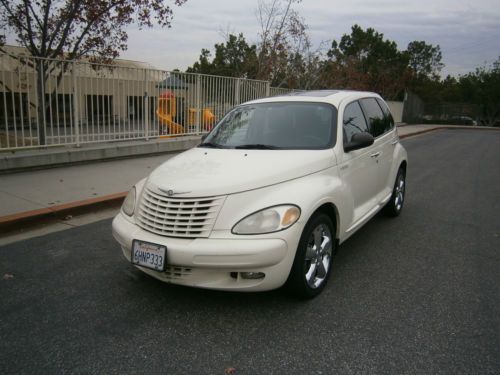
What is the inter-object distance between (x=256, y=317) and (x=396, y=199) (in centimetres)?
347

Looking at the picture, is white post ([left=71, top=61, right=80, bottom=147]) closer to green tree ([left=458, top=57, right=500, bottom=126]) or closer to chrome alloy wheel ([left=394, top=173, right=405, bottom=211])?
chrome alloy wheel ([left=394, top=173, right=405, bottom=211])

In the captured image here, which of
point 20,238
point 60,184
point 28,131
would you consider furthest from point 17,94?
point 20,238

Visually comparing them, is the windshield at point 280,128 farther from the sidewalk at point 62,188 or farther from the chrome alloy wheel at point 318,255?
the sidewalk at point 62,188

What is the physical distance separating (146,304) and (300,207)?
145cm

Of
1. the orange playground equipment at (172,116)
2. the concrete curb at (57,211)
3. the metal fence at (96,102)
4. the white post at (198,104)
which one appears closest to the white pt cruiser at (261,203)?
the concrete curb at (57,211)

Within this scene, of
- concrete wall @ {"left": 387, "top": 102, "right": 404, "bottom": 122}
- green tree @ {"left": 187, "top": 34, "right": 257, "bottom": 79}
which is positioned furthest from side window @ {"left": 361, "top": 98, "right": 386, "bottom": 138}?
concrete wall @ {"left": 387, "top": 102, "right": 404, "bottom": 122}

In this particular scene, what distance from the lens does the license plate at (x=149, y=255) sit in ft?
10.3

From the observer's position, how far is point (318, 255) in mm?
3545

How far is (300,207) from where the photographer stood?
3193mm

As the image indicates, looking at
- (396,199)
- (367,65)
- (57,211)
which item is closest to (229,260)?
(57,211)

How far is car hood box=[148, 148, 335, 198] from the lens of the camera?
10.8 feet

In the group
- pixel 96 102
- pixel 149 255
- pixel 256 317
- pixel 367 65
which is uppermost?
pixel 367 65

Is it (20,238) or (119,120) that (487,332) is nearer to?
(20,238)

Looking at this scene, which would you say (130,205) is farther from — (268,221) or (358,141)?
(358,141)
